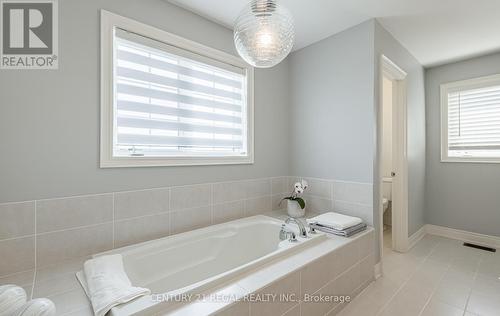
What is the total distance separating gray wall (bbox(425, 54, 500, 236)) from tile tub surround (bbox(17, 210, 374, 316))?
2.13m

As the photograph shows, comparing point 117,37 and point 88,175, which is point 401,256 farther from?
point 117,37

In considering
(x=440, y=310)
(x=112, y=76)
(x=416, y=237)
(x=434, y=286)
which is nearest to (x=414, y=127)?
(x=416, y=237)

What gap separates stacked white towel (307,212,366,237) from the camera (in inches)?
71.8

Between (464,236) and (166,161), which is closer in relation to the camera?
(166,161)

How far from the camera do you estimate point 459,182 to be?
3.00m

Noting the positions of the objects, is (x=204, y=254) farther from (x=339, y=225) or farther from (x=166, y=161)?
(x=339, y=225)

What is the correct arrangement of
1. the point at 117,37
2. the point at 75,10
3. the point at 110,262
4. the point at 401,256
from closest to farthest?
Answer: the point at 110,262, the point at 75,10, the point at 117,37, the point at 401,256

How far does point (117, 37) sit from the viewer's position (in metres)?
1.55

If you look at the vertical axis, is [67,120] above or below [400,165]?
above

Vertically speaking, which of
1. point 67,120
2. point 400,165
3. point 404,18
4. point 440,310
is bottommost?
point 440,310

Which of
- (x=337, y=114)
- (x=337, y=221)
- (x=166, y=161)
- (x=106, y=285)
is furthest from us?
(x=337, y=114)

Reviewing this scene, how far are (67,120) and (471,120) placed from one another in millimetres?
4340

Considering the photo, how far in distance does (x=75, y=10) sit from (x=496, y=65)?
4366 mm

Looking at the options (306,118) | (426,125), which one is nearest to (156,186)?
(306,118)
